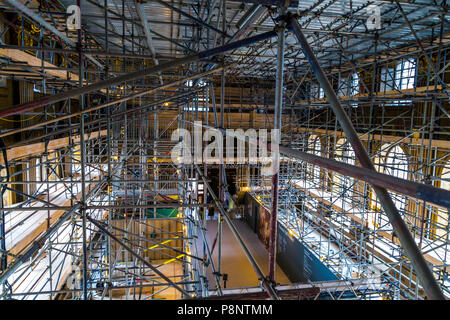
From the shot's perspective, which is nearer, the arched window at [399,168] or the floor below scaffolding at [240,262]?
the arched window at [399,168]

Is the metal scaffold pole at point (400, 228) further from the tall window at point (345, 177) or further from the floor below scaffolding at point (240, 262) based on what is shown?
the floor below scaffolding at point (240, 262)

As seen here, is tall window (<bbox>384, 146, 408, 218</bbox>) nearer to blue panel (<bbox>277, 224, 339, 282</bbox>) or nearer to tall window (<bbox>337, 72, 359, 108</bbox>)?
tall window (<bbox>337, 72, 359, 108</bbox>)

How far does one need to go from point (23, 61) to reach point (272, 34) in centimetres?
442

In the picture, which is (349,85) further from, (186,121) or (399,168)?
(186,121)

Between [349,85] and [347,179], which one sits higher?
[349,85]

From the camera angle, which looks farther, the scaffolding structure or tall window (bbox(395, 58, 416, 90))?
tall window (bbox(395, 58, 416, 90))

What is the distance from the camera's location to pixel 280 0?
1992mm

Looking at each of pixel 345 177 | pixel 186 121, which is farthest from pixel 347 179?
pixel 186 121

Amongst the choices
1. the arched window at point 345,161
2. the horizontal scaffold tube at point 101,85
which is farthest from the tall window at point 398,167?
the horizontal scaffold tube at point 101,85

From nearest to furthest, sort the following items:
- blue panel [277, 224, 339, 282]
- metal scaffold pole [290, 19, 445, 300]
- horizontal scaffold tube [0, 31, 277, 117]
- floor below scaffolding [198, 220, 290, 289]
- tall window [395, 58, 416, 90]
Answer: metal scaffold pole [290, 19, 445, 300], horizontal scaffold tube [0, 31, 277, 117], blue panel [277, 224, 339, 282], tall window [395, 58, 416, 90], floor below scaffolding [198, 220, 290, 289]

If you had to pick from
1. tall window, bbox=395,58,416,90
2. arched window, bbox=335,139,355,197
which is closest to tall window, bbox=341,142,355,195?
arched window, bbox=335,139,355,197

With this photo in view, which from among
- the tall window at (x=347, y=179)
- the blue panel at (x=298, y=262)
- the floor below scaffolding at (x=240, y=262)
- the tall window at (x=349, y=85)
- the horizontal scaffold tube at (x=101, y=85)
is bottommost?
the floor below scaffolding at (x=240, y=262)
